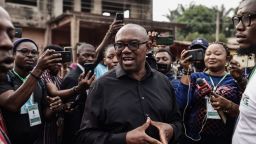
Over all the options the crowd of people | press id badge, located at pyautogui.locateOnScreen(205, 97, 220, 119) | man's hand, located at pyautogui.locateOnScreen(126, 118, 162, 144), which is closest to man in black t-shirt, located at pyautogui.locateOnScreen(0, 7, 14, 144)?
the crowd of people

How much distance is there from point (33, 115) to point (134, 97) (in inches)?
43.0

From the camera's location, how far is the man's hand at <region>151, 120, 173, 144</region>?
2.71 meters

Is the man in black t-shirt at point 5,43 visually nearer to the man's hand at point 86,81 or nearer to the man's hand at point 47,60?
the man's hand at point 47,60

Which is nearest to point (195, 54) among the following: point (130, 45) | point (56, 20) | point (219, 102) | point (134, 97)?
point (219, 102)

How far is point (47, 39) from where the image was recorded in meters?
18.5

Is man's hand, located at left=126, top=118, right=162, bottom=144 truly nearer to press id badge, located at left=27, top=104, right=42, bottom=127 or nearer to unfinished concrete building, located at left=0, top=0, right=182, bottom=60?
press id badge, located at left=27, top=104, right=42, bottom=127

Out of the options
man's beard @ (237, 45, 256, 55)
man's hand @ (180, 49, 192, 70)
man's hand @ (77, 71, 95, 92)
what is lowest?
man's hand @ (77, 71, 95, 92)

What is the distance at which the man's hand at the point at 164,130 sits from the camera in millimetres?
2710

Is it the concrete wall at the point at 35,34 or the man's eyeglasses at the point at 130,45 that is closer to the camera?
the man's eyeglasses at the point at 130,45

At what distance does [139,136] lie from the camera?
8.68ft

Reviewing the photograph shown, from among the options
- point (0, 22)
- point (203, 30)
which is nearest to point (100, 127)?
point (0, 22)

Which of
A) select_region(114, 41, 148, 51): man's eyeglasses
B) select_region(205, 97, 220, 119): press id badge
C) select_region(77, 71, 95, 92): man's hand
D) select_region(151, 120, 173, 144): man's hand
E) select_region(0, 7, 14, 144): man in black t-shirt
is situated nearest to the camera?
select_region(0, 7, 14, 144): man in black t-shirt

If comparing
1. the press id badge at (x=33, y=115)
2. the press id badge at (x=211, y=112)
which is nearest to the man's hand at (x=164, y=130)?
the press id badge at (x=211, y=112)

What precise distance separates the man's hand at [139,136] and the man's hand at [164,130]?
0.32ft
